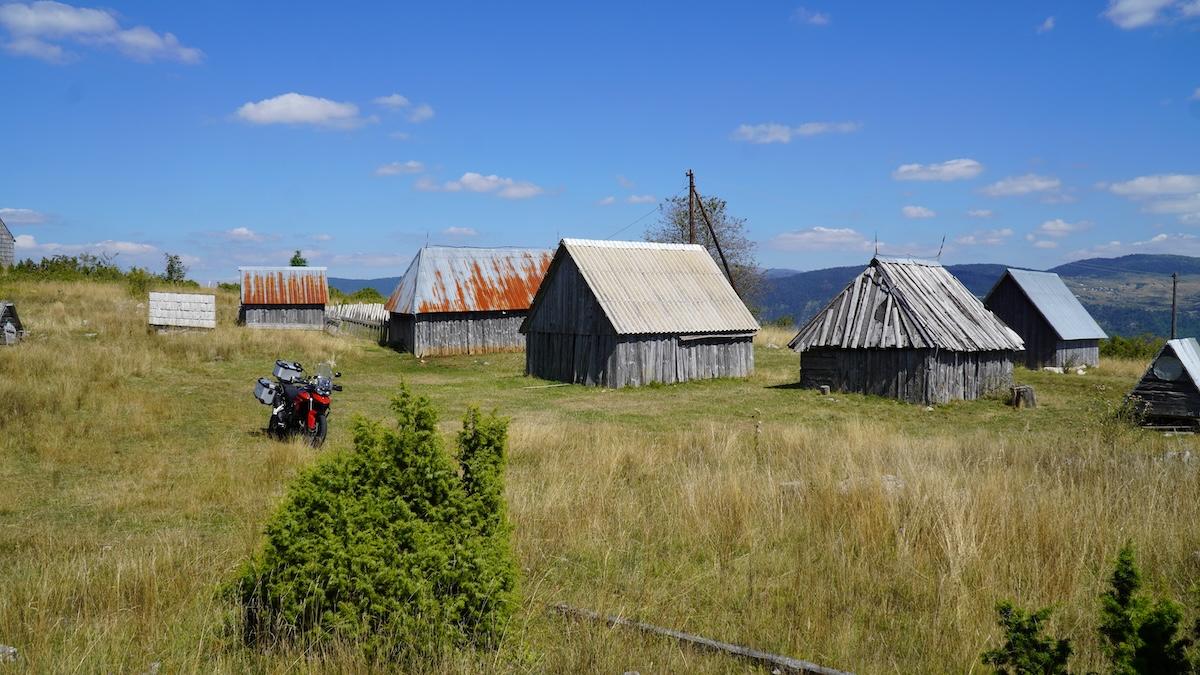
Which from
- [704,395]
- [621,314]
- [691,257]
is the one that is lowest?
[704,395]

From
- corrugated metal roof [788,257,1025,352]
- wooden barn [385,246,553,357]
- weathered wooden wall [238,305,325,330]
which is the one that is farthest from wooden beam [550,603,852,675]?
weathered wooden wall [238,305,325,330]

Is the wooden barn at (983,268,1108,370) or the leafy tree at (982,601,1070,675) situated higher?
the wooden barn at (983,268,1108,370)

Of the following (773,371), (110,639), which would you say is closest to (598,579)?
(110,639)

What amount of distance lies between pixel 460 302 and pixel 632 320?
44.5 ft

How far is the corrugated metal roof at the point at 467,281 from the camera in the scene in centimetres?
3919

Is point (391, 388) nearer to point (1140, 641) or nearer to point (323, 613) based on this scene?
point (323, 613)

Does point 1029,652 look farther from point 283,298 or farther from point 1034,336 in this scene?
point 283,298

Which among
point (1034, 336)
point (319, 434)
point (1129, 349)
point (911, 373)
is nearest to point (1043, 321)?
point (1034, 336)

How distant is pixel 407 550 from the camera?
5137mm

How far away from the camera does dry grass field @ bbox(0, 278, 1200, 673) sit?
16.9ft

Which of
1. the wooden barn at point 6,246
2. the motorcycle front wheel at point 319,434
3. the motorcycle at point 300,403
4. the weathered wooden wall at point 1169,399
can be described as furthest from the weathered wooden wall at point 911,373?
the wooden barn at point 6,246

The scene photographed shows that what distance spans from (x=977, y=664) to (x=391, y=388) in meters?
22.5

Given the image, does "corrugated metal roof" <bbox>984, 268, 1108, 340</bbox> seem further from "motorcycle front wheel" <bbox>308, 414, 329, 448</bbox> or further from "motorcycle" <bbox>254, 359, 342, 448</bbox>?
"motorcycle front wheel" <bbox>308, 414, 329, 448</bbox>

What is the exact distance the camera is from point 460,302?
3956 cm
